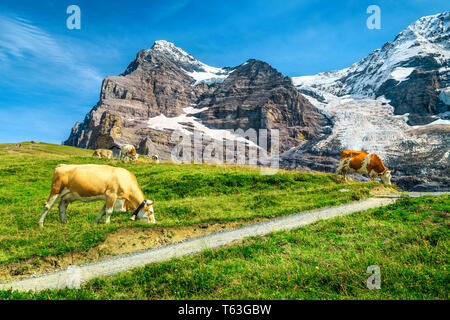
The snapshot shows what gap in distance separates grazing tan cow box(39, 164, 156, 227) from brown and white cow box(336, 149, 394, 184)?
2130cm

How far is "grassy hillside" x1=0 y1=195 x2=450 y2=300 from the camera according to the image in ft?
17.7

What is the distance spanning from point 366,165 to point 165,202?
1955cm

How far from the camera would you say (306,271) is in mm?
6258

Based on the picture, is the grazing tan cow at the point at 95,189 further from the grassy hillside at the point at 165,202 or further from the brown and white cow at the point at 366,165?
the brown and white cow at the point at 366,165

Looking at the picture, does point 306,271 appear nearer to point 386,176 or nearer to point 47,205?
point 47,205

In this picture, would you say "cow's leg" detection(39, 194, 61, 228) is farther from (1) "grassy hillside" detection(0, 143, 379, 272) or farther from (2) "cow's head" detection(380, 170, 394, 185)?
(2) "cow's head" detection(380, 170, 394, 185)

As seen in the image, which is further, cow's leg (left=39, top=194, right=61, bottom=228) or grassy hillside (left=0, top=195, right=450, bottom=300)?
cow's leg (left=39, top=194, right=61, bottom=228)

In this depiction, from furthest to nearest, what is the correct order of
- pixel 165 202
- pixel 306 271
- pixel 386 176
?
pixel 386 176 → pixel 165 202 → pixel 306 271

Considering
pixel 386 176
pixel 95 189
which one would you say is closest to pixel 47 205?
pixel 95 189

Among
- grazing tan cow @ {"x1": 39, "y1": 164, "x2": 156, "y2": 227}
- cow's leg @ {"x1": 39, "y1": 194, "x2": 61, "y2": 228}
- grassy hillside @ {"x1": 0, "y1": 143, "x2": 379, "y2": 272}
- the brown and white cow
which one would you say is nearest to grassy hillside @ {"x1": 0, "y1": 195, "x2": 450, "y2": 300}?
grassy hillside @ {"x1": 0, "y1": 143, "x2": 379, "y2": 272}

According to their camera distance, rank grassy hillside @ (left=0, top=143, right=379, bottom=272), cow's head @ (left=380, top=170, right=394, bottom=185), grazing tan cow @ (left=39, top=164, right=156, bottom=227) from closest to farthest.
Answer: grassy hillside @ (left=0, top=143, right=379, bottom=272)
grazing tan cow @ (left=39, top=164, right=156, bottom=227)
cow's head @ (left=380, top=170, right=394, bottom=185)

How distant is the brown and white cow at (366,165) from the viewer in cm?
2472

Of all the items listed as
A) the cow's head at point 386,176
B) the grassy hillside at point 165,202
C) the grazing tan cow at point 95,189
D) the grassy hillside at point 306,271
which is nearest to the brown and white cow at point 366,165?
the cow's head at point 386,176
